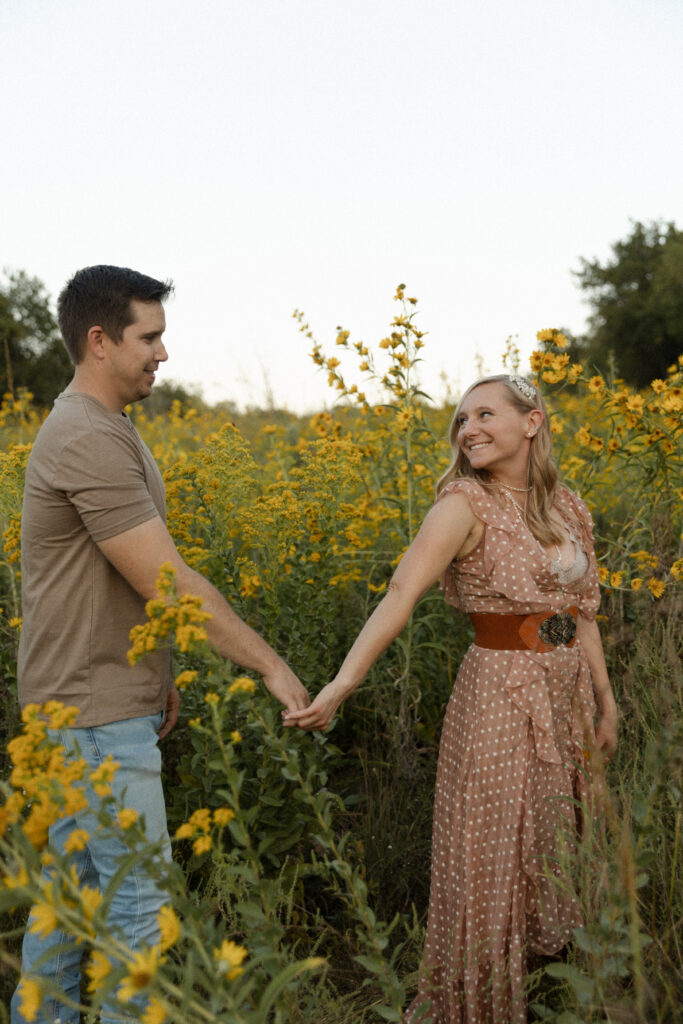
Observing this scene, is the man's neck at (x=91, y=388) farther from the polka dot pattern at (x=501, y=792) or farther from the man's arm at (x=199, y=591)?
the polka dot pattern at (x=501, y=792)

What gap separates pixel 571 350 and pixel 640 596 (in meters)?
18.5

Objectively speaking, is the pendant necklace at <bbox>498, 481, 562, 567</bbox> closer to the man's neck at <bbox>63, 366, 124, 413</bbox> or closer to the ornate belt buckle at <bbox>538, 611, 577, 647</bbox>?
the ornate belt buckle at <bbox>538, 611, 577, 647</bbox>

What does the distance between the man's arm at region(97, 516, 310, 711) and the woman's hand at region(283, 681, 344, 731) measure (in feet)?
0.07

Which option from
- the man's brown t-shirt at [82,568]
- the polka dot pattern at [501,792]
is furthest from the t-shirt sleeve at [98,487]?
the polka dot pattern at [501,792]

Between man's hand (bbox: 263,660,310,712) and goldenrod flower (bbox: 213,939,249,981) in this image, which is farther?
man's hand (bbox: 263,660,310,712)

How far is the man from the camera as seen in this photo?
1771 millimetres

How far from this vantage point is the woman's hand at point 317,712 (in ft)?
6.68

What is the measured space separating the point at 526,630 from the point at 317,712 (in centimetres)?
61

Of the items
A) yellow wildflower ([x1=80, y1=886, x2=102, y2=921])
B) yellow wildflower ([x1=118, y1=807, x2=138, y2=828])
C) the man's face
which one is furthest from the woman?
yellow wildflower ([x1=80, y1=886, x2=102, y2=921])

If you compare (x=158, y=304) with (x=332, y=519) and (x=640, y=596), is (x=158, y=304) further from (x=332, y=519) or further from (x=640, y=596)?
(x=640, y=596)

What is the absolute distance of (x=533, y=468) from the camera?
2.35 metres

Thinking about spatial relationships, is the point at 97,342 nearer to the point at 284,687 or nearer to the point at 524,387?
the point at 284,687

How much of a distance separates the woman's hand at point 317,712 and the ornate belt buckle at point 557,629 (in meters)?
0.59

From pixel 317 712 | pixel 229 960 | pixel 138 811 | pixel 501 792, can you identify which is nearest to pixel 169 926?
pixel 229 960
